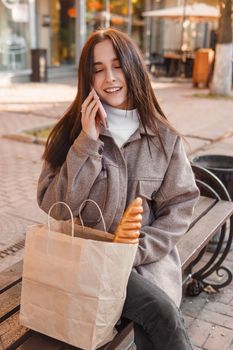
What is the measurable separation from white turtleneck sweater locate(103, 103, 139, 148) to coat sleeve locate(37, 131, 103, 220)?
13cm

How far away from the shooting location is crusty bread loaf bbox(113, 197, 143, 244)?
1803mm

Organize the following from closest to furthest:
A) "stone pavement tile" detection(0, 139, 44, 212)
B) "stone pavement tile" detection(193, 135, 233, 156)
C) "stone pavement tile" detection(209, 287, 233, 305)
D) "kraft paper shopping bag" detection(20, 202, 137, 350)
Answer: "kraft paper shopping bag" detection(20, 202, 137, 350) < "stone pavement tile" detection(209, 287, 233, 305) < "stone pavement tile" detection(0, 139, 44, 212) < "stone pavement tile" detection(193, 135, 233, 156)

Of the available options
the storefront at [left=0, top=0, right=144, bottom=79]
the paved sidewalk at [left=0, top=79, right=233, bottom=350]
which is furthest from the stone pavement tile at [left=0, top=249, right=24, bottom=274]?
the storefront at [left=0, top=0, right=144, bottom=79]

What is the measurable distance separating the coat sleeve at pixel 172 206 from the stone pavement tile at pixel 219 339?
881 mm

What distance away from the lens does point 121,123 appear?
225cm

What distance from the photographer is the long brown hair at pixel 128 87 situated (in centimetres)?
216

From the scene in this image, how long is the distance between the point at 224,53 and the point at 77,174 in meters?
10.9

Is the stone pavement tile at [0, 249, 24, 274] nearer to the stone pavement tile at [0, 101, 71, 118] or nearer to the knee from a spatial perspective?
the knee

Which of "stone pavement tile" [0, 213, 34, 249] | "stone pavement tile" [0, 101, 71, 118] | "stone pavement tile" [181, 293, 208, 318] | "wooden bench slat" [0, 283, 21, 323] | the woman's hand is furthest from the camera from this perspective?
"stone pavement tile" [0, 101, 71, 118]

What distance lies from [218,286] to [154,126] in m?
1.50

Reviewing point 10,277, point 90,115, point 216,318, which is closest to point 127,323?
point 10,277

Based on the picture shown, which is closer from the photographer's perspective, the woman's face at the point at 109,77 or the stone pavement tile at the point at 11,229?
the woman's face at the point at 109,77

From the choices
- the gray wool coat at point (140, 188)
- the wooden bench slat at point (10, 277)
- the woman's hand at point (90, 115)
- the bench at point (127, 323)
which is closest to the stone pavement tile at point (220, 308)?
the bench at point (127, 323)

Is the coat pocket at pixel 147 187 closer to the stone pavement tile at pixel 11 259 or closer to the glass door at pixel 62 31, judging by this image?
the stone pavement tile at pixel 11 259
